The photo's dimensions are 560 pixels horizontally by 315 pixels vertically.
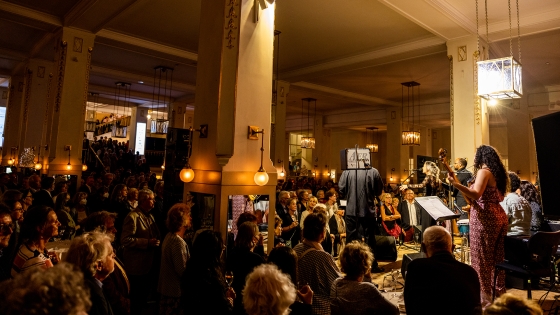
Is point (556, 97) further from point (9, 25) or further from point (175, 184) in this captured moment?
point (9, 25)

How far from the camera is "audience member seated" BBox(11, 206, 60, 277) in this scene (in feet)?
7.38

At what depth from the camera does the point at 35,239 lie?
234cm

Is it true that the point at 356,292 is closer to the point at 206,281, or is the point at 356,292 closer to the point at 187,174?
the point at 206,281

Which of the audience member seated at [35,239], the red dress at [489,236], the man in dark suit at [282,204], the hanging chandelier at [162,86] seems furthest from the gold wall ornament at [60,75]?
the red dress at [489,236]

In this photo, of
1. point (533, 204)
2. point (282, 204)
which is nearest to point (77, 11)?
point (282, 204)

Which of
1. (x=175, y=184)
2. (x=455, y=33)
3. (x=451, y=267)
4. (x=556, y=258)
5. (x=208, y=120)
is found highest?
(x=455, y=33)

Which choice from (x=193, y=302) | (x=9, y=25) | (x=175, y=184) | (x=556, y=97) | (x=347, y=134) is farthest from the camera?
(x=347, y=134)

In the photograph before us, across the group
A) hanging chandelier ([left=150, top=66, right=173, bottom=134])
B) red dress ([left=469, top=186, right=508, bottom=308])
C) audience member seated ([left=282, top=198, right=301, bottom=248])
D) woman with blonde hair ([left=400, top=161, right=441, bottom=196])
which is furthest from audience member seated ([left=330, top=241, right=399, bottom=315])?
hanging chandelier ([left=150, top=66, right=173, bottom=134])

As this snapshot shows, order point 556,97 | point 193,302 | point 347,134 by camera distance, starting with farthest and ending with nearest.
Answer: point 347,134 < point 556,97 < point 193,302

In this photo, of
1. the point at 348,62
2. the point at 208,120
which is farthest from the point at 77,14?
the point at 348,62

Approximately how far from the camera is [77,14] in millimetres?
6910

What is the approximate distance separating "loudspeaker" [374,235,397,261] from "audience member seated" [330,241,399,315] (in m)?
4.11

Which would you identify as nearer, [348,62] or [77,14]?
[77,14]

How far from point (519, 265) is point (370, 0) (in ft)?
15.4
